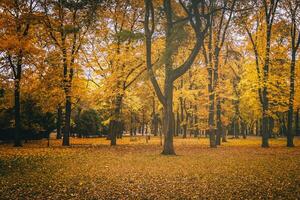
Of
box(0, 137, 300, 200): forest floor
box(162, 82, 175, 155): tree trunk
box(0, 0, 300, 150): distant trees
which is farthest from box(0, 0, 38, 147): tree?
box(0, 137, 300, 200): forest floor

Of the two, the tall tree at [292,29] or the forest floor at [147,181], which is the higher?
the tall tree at [292,29]

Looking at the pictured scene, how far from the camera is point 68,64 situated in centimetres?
3080

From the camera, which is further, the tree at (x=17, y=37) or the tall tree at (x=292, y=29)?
the tall tree at (x=292, y=29)

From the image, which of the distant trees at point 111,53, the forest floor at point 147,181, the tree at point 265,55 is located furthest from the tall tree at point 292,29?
the forest floor at point 147,181

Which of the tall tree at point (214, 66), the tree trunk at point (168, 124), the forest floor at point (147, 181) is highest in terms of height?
the tall tree at point (214, 66)

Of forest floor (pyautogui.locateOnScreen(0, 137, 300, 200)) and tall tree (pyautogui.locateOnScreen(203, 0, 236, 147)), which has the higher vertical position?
tall tree (pyautogui.locateOnScreen(203, 0, 236, 147))

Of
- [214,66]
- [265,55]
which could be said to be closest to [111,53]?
[214,66]

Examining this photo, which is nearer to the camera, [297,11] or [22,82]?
[22,82]

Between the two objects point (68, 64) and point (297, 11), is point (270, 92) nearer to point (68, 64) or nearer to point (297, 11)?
point (297, 11)

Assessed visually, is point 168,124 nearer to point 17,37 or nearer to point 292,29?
point 17,37

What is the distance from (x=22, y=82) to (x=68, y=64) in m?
4.62

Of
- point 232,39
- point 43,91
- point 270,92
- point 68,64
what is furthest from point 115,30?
point 270,92

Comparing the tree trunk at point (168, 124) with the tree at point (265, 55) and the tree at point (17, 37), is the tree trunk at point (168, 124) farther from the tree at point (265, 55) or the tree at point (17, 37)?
the tree at point (265, 55)

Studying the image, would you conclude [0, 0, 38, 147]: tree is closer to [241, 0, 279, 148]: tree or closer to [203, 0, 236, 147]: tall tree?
[203, 0, 236, 147]: tall tree
